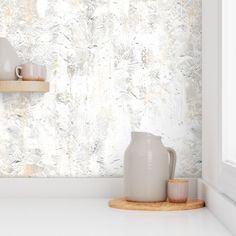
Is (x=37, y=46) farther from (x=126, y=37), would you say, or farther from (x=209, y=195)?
(x=209, y=195)

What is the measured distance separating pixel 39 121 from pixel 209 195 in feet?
2.28

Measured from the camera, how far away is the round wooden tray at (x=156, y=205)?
5.75 ft

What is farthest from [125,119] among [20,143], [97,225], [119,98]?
[97,225]

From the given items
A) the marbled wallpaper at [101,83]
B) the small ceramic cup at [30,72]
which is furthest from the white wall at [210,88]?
the small ceramic cup at [30,72]

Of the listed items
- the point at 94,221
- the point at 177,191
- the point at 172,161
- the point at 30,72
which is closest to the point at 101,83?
the point at 30,72

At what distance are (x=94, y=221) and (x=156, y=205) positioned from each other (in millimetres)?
283

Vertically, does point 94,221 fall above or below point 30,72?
below

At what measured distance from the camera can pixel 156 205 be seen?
1.79 metres

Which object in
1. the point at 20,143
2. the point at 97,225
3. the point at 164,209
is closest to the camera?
the point at 97,225

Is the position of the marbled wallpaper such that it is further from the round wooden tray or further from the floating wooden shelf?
the round wooden tray

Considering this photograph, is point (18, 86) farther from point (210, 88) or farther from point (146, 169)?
point (210, 88)

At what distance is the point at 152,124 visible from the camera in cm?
212

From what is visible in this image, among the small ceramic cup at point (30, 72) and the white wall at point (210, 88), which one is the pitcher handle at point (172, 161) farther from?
the small ceramic cup at point (30, 72)

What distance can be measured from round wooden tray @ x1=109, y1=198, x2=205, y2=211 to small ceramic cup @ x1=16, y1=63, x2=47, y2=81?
52 centimetres
